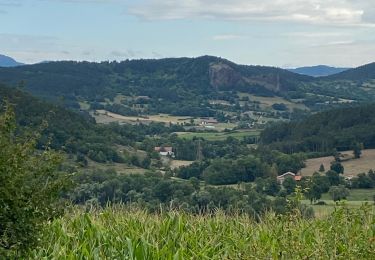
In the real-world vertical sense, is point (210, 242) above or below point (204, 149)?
above

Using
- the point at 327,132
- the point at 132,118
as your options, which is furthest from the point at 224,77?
the point at 327,132

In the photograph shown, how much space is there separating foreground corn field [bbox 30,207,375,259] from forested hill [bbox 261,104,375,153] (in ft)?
199

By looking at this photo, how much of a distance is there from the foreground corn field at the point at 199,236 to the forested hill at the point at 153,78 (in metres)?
128

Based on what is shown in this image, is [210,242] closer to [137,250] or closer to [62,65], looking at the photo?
[137,250]

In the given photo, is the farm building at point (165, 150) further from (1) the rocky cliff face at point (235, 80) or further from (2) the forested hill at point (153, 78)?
(1) the rocky cliff face at point (235, 80)

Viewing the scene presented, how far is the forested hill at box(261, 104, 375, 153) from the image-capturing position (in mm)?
66188

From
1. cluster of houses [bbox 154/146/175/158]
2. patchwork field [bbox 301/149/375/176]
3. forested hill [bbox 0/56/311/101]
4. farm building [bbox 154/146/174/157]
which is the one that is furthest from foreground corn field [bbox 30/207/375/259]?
forested hill [bbox 0/56/311/101]

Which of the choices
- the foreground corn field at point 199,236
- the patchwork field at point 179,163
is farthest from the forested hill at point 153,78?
the foreground corn field at point 199,236

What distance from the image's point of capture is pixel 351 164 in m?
55.9

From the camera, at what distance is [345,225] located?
246 inches

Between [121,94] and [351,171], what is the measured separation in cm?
10349

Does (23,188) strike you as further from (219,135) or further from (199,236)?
(219,135)

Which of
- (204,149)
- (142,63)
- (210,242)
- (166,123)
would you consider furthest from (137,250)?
(142,63)

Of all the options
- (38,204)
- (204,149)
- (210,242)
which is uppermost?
(38,204)
